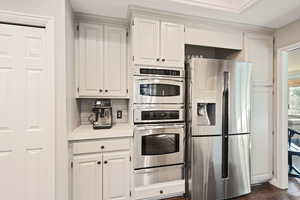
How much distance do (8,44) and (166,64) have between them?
174 centimetres

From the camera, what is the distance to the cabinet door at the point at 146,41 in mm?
1970

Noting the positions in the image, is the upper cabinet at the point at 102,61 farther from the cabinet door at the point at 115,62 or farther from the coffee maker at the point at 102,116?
the coffee maker at the point at 102,116

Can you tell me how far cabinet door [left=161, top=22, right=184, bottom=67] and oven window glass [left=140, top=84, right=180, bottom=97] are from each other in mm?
301

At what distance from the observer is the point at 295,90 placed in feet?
18.2

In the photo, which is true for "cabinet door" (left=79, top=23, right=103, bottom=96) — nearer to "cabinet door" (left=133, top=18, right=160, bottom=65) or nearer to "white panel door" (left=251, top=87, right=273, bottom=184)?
"cabinet door" (left=133, top=18, right=160, bottom=65)

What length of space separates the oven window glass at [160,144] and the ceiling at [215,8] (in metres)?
1.66

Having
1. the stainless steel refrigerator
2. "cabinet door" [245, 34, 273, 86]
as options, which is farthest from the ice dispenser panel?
"cabinet door" [245, 34, 273, 86]

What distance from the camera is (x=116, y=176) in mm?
1934

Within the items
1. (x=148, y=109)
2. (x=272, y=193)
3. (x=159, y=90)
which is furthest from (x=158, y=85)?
(x=272, y=193)

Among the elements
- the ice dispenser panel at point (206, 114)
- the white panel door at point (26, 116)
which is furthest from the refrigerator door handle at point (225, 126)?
the white panel door at point (26, 116)

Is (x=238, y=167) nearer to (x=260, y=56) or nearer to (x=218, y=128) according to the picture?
(x=218, y=128)

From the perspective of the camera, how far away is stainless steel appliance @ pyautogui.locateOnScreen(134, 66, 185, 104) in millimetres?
1972

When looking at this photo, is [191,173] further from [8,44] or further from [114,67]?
[8,44]

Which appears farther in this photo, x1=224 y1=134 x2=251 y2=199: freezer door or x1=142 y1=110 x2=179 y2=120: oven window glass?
x1=224 y1=134 x2=251 y2=199: freezer door
